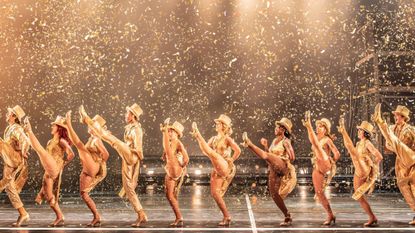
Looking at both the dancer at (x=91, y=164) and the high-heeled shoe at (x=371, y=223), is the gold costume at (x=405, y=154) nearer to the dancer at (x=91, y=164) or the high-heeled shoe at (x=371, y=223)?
the high-heeled shoe at (x=371, y=223)

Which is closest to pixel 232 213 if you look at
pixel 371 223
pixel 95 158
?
pixel 371 223

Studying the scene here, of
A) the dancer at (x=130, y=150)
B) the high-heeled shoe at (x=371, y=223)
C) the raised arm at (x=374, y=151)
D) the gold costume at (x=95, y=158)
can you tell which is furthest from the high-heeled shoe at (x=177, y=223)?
the raised arm at (x=374, y=151)

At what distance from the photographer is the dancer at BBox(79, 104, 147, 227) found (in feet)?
22.2

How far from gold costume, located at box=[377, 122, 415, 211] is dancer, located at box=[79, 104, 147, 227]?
3042 millimetres

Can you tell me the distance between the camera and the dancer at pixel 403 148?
6.88 meters

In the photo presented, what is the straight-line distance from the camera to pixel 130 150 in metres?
6.85

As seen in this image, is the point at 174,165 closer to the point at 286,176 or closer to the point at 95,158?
the point at 95,158

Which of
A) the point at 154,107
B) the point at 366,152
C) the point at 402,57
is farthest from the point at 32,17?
the point at 366,152

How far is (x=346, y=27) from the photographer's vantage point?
15070mm

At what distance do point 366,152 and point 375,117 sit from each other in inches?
22.5

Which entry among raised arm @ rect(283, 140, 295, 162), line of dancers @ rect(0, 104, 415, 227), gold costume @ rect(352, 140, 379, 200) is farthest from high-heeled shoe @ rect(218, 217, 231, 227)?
gold costume @ rect(352, 140, 379, 200)

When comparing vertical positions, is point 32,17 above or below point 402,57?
above

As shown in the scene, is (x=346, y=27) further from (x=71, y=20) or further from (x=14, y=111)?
(x=14, y=111)

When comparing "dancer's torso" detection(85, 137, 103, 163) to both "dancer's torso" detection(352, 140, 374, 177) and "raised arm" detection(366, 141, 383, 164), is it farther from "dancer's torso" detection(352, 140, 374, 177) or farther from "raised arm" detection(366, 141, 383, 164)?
"raised arm" detection(366, 141, 383, 164)
